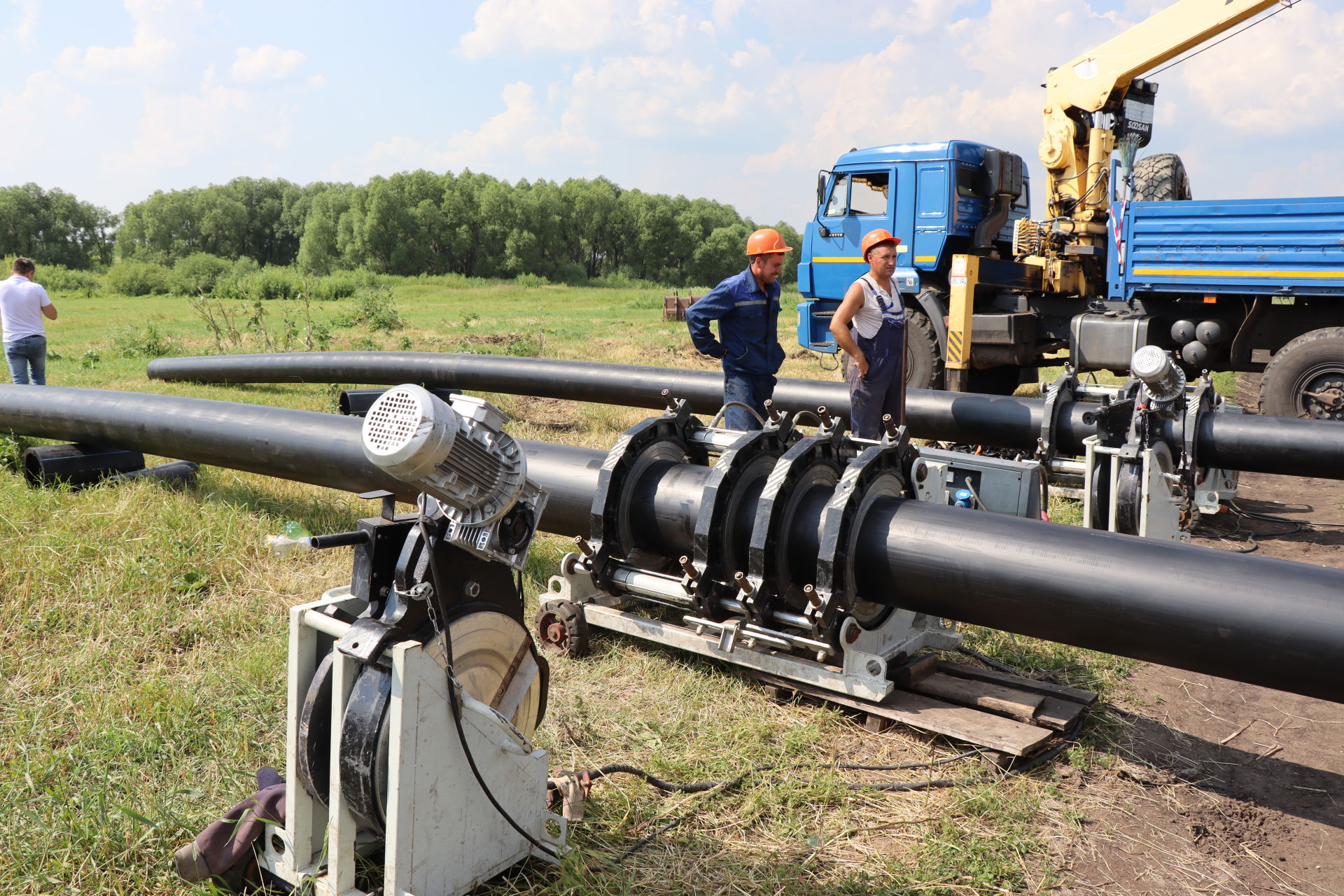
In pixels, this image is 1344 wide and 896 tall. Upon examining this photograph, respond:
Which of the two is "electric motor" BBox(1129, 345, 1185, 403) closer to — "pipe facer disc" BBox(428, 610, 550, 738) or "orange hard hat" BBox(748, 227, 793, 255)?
"orange hard hat" BBox(748, 227, 793, 255)

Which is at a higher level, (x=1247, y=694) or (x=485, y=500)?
(x=485, y=500)

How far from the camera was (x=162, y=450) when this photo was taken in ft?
15.6

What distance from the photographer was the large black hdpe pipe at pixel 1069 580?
2.20 m

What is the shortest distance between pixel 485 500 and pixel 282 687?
161 cm

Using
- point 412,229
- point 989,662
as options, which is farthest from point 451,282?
point 989,662

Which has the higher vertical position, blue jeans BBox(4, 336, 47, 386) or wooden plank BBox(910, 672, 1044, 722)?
blue jeans BBox(4, 336, 47, 386)

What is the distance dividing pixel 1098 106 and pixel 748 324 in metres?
6.33

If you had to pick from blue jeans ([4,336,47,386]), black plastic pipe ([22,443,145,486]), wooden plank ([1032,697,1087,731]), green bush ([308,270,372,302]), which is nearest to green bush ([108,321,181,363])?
blue jeans ([4,336,47,386])

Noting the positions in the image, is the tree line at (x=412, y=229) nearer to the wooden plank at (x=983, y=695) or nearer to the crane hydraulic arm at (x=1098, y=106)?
the crane hydraulic arm at (x=1098, y=106)

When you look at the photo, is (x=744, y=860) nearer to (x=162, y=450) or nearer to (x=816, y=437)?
(x=816, y=437)

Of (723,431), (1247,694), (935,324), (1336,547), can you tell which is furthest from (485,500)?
(935,324)

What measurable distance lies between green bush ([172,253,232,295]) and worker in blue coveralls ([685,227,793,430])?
100 ft

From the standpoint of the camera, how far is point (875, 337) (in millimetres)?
4645

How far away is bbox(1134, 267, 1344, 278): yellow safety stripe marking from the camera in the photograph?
7402 mm
